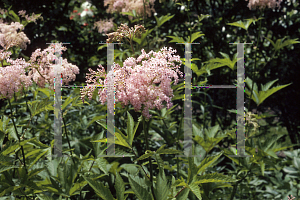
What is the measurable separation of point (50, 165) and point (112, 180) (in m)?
0.48

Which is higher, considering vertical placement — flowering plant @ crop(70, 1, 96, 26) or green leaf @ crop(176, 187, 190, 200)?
flowering plant @ crop(70, 1, 96, 26)

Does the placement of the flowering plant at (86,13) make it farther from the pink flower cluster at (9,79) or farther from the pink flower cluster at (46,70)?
the pink flower cluster at (9,79)

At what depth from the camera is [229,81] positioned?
341cm

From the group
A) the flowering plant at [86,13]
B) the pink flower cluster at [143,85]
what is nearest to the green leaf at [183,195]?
the pink flower cluster at [143,85]

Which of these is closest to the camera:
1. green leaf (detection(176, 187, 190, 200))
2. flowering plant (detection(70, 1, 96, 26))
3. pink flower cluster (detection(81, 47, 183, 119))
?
pink flower cluster (detection(81, 47, 183, 119))

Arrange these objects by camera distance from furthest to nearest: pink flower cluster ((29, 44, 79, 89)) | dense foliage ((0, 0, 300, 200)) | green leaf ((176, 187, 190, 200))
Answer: dense foliage ((0, 0, 300, 200)) → pink flower cluster ((29, 44, 79, 89)) → green leaf ((176, 187, 190, 200))

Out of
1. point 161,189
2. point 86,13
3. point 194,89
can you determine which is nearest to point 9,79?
point 161,189

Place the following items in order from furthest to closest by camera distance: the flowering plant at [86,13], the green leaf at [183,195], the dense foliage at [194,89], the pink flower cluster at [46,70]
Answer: the flowering plant at [86,13] < the dense foliage at [194,89] < the pink flower cluster at [46,70] < the green leaf at [183,195]

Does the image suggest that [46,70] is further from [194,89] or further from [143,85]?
[194,89]

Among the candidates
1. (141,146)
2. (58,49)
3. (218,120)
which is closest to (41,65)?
(58,49)

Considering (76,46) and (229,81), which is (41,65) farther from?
(229,81)

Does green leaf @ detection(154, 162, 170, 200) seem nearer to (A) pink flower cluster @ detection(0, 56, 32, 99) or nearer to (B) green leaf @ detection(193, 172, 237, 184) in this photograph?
(B) green leaf @ detection(193, 172, 237, 184)

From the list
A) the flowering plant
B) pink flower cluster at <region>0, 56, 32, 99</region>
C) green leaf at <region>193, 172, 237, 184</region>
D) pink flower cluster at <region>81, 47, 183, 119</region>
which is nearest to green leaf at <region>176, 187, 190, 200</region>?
green leaf at <region>193, 172, 237, 184</region>

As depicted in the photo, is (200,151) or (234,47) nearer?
(200,151)
